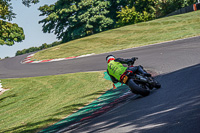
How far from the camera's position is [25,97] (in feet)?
42.0

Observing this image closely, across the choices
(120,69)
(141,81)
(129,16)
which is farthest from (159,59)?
(129,16)

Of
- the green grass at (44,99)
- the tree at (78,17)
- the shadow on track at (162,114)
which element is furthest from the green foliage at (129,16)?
the shadow on track at (162,114)

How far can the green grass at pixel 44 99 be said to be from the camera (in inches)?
329

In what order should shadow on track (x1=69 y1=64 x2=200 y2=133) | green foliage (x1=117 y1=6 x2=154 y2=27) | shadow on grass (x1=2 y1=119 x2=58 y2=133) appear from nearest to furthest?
shadow on track (x1=69 y1=64 x2=200 y2=133)
shadow on grass (x1=2 y1=119 x2=58 y2=133)
green foliage (x1=117 y1=6 x2=154 y2=27)

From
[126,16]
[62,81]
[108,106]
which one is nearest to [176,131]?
[108,106]

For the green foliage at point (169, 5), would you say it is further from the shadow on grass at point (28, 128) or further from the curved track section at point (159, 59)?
the shadow on grass at point (28, 128)

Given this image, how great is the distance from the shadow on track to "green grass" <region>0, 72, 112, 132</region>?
2450 millimetres

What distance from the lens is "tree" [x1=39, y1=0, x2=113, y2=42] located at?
47906 millimetres

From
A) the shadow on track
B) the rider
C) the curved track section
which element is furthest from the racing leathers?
the curved track section

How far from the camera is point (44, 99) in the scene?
11562 millimetres

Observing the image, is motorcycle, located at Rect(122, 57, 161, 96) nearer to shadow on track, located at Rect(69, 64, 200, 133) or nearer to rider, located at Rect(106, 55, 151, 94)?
rider, located at Rect(106, 55, 151, 94)

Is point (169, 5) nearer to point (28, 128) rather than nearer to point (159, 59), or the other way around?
point (159, 59)

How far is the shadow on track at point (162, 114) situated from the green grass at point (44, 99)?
245 centimetres

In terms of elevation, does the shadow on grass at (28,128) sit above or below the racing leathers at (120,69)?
below
